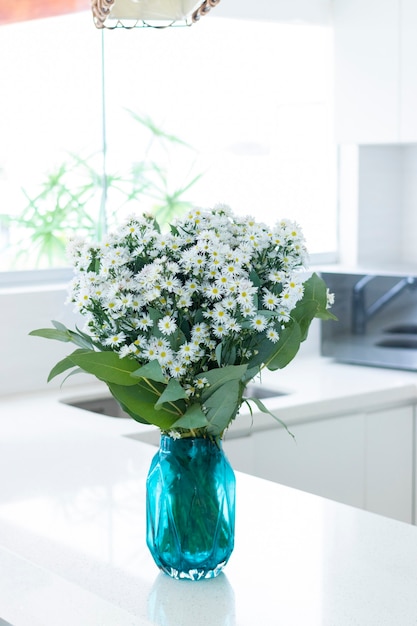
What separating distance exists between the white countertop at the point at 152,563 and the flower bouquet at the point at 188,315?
0.30ft

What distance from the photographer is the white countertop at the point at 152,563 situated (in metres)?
1.24

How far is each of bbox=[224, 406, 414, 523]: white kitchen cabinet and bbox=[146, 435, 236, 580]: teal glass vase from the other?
1.15 m

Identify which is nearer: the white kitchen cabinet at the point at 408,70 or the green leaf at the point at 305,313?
the green leaf at the point at 305,313

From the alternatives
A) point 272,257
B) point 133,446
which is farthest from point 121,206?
point 272,257

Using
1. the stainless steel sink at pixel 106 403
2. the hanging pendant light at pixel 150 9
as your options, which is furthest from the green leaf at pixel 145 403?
the stainless steel sink at pixel 106 403

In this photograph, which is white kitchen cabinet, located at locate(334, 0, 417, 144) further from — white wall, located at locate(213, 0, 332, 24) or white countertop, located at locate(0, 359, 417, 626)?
white countertop, located at locate(0, 359, 417, 626)

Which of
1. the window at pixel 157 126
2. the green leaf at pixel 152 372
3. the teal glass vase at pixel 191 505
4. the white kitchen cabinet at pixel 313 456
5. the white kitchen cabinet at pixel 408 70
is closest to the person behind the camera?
the green leaf at pixel 152 372

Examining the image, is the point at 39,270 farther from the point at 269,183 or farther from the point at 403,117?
the point at 403,117

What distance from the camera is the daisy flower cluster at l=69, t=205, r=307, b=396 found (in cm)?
120

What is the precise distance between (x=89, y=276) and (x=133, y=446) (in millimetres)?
953

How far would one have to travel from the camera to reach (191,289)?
1210mm

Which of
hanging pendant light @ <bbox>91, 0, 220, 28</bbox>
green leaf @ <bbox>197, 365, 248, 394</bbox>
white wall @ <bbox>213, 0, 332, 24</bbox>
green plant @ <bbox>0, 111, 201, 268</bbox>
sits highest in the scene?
white wall @ <bbox>213, 0, 332, 24</bbox>

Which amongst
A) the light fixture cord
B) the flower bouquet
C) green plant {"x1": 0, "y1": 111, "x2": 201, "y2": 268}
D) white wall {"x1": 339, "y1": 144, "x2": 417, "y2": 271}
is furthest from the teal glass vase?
white wall {"x1": 339, "y1": 144, "x2": 417, "y2": 271}

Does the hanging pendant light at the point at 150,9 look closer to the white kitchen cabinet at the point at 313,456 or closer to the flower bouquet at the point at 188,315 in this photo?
the flower bouquet at the point at 188,315
